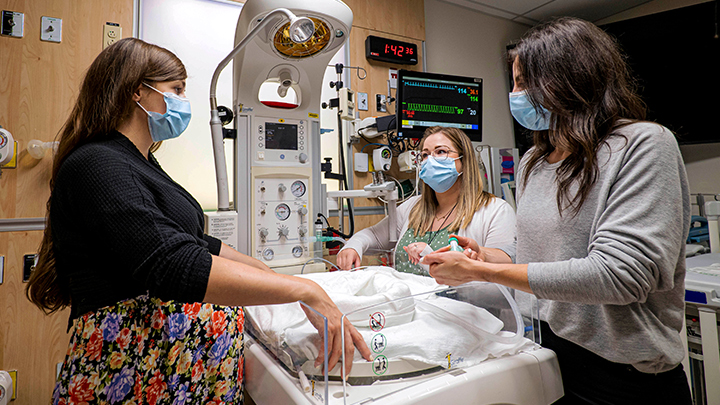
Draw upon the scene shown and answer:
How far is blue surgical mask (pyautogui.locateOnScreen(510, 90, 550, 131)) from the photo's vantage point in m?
0.96

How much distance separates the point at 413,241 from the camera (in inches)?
68.4

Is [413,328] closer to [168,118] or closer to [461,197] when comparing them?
[168,118]

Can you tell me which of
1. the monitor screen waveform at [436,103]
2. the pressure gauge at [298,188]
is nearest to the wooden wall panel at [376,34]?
the monitor screen waveform at [436,103]

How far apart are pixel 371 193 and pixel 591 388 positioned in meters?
1.18

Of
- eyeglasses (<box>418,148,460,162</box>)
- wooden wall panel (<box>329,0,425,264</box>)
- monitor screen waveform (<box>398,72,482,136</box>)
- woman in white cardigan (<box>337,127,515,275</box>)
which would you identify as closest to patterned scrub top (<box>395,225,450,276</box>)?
woman in white cardigan (<box>337,127,515,275</box>)

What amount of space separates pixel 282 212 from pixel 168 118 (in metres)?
0.84

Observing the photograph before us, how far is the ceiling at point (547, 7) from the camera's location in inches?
143

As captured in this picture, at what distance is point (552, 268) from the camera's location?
722 millimetres

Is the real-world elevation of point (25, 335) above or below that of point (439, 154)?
below

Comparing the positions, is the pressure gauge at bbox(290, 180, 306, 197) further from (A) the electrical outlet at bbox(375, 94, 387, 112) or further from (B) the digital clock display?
(B) the digital clock display

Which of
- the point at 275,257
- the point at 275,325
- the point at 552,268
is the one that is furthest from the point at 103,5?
the point at 552,268

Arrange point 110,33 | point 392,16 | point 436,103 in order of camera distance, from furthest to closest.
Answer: point 392,16, point 436,103, point 110,33

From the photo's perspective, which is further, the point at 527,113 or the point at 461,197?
the point at 461,197

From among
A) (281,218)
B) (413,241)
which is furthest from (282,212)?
(413,241)
